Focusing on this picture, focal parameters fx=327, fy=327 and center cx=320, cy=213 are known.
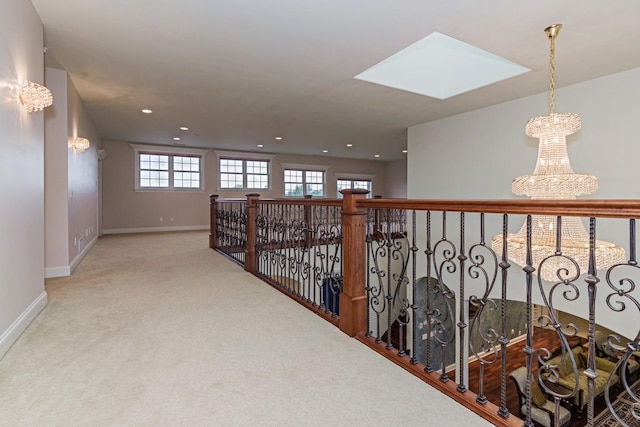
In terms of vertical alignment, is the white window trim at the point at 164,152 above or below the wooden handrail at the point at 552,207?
above

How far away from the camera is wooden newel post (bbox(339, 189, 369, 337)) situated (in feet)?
7.61

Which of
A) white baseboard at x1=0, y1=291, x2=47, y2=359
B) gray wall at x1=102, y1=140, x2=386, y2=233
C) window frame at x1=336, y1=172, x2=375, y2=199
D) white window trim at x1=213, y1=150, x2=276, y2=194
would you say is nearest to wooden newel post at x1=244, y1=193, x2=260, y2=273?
white baseboard at x1=0, y1=291, x2=47, y2=359

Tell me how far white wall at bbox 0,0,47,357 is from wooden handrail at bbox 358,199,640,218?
8.45 feet

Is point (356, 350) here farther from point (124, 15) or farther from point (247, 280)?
point (124, 15)

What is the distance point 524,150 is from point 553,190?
2.36 m

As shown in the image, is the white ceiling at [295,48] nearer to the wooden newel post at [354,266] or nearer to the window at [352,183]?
the wooden newel post at [354,266]

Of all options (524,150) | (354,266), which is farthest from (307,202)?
(524,150)

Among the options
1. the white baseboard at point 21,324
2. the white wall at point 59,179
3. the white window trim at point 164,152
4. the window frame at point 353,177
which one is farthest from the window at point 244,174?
the white baseboard at point 21,324

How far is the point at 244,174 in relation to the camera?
1033 centimetres

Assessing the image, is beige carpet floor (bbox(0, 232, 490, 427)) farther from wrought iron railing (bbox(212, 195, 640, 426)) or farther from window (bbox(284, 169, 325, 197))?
window (bbox(284, 169, 325, 197))

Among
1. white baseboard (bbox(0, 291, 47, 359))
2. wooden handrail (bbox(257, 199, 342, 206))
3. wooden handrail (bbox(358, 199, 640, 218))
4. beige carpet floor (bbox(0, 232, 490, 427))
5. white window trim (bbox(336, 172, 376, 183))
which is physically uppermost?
white window trim (bbox(336, 172, 376, 183))

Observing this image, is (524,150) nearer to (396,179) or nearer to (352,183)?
(352,183)

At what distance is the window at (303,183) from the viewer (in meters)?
11.1

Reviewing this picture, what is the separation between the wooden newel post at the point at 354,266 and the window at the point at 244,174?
828 centimetres
